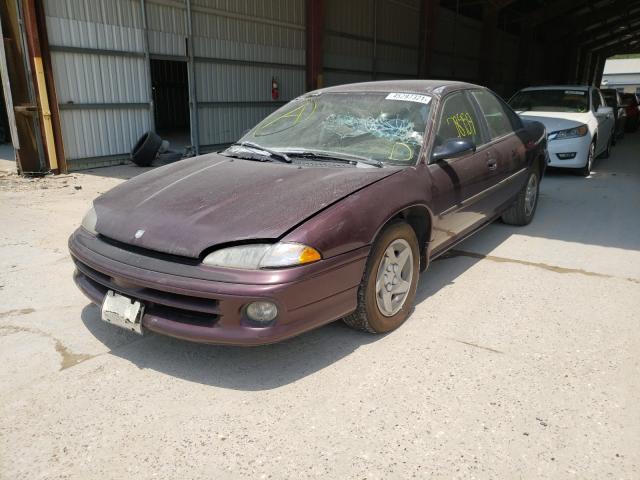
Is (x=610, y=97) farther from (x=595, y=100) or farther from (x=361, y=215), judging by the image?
(x=361, y=215)

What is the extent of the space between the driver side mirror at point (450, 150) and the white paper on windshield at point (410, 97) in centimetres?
44

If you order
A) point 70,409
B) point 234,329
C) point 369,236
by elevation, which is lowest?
point 70,409

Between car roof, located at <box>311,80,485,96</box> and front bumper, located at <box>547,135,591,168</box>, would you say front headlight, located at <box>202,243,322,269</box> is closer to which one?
car roof, located at <box>311,80,485,96</box>

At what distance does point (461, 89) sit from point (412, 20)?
15.8 m

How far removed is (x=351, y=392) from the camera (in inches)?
110

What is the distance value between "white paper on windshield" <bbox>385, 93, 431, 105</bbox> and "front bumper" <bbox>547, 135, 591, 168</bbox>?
235 inches

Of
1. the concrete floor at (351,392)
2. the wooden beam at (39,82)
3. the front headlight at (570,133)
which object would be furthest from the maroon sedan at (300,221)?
the wooden beam at (39,82)

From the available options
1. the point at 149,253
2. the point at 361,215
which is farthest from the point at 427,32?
the point at 149,253

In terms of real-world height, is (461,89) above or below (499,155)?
above

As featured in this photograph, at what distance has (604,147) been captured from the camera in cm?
1118

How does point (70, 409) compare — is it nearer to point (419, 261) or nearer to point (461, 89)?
point (419, 261)

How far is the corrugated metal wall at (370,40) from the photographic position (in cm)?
1521

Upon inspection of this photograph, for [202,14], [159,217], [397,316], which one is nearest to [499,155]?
[397,316]

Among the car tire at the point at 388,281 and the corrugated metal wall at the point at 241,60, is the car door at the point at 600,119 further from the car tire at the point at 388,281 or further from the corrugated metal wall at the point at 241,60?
the car tire at the point at 388,281
